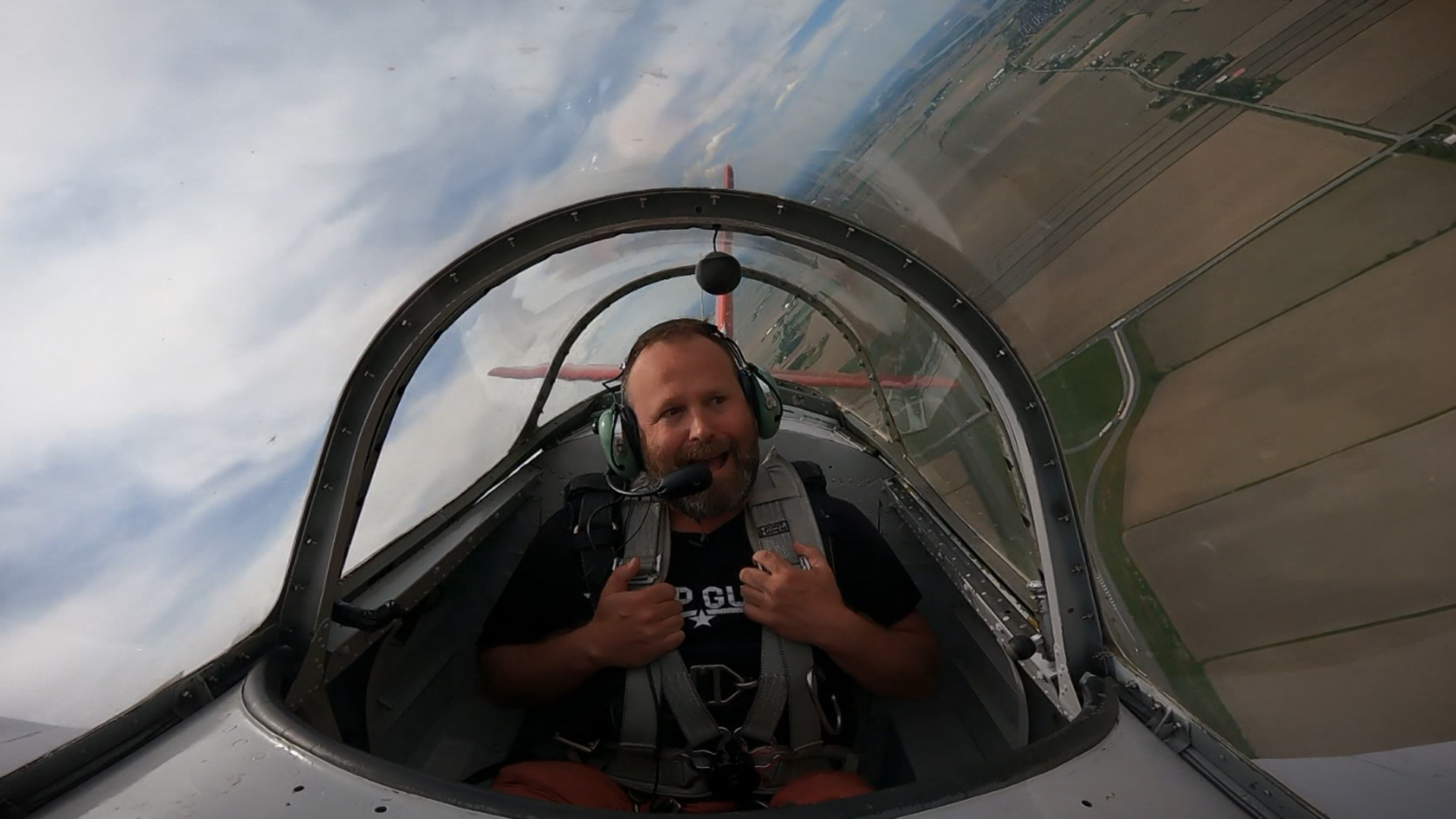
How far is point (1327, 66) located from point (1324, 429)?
3241mm

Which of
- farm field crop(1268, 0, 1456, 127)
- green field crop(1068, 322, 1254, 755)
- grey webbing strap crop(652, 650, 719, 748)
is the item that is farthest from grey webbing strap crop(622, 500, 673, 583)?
farm field crop(1268, 0, 1456, 127)

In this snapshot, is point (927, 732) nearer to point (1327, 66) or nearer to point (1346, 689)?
point (1346, 689)

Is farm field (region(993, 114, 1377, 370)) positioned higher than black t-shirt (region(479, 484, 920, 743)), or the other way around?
farm field (region(993, 114, 1377, 370))

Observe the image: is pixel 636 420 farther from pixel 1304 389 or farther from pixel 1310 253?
pixel 1310 253

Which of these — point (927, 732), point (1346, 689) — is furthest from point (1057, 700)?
point (1346, 689)

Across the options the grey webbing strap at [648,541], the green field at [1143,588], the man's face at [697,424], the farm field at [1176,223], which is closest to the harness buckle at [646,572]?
the grey webbing strap at [648,541]

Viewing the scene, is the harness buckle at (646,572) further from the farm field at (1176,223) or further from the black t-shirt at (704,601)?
the farm field at (1176,223)

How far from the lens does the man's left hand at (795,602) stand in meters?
1.18

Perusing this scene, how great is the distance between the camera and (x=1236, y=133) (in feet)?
20.2

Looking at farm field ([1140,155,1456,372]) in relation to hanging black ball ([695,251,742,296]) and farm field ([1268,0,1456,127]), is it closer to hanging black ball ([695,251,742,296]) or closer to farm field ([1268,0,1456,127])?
farm field ([1268,0,1456,127])

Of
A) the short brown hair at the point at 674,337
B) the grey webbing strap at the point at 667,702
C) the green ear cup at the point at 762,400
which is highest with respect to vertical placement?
the short brown hair at the point at 674,337

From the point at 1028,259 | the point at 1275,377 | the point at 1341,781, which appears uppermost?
the point at 1028,259

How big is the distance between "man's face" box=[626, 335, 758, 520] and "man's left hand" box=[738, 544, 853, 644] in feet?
0.62

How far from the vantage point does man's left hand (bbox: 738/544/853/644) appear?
1.18 meters
